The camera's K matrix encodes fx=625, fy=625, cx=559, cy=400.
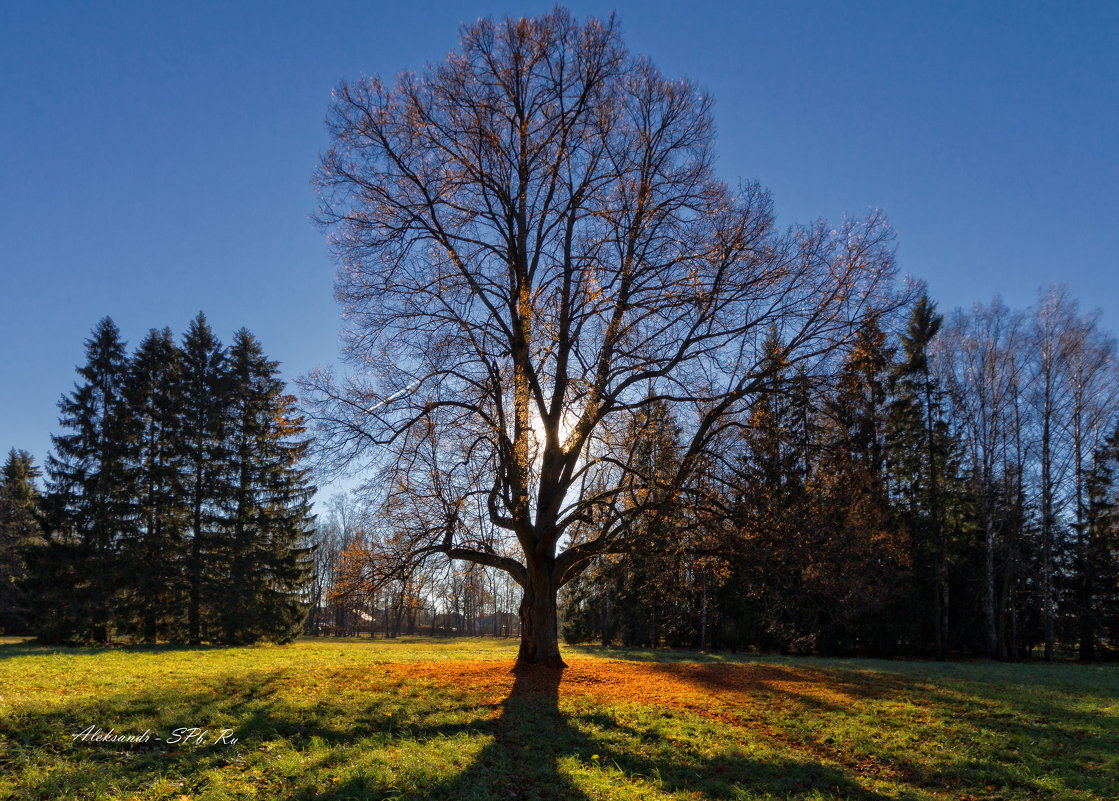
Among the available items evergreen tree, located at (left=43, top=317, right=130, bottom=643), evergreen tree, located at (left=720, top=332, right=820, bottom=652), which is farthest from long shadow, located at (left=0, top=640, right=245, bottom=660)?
evergreen tree, located at (left=720, top=332, right=820, bottom=652)

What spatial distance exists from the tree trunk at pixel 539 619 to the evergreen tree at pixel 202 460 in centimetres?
1910

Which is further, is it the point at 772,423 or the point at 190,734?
the point at 772,423

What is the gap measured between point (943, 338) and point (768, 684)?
74.3ft

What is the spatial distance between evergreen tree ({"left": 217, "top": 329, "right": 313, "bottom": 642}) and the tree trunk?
17.5 m

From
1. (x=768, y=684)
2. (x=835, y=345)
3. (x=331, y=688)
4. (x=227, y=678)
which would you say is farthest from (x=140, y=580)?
(x=835, y=345)

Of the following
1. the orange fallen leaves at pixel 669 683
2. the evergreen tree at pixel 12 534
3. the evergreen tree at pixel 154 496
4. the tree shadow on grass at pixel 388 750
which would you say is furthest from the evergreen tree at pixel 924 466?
the evergreen tree at pixel 12 534

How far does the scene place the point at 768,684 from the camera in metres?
13.4

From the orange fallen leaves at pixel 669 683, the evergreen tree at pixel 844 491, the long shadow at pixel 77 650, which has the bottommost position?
the long shadow at pixel 77 650

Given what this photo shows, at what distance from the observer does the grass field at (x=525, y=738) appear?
6000mm

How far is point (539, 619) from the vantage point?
1342cm

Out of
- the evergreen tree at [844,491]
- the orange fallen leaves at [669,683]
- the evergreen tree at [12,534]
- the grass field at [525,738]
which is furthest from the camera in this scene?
the evergreen tree at [12,534]

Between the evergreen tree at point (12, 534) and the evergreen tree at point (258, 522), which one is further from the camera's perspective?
→ the evergreen tree at point (12, 534)

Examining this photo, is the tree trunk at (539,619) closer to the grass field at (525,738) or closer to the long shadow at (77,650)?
the grass field at (525,738)

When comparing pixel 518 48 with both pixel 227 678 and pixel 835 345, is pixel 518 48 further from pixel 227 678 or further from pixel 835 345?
pixel 227 678
